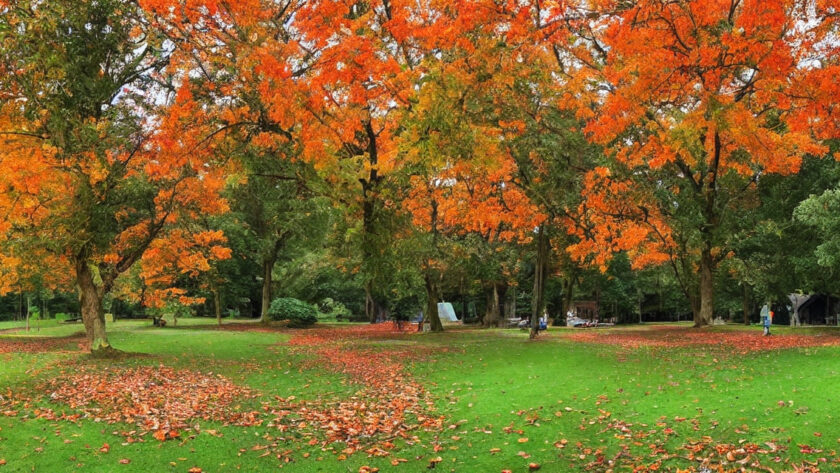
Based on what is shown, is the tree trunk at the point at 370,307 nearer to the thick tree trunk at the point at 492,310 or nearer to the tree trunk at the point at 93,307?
the thick tree trunk at the point at 492,310

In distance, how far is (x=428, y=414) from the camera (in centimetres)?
859

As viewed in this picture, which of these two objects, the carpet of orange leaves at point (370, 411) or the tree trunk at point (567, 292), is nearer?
the carpet of orange leaves at point (370, 411)

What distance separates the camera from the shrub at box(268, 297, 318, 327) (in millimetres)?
30953

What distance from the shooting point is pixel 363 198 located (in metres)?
13.7

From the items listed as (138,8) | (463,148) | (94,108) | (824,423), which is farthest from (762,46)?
(94,108)

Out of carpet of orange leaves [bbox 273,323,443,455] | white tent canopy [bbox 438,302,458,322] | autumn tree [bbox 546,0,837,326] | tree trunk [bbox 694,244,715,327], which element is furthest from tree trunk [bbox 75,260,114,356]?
white tent canopy [bbox 438,302,458,322]

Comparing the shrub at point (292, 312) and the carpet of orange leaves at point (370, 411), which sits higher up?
the shrub at point (292, 312)

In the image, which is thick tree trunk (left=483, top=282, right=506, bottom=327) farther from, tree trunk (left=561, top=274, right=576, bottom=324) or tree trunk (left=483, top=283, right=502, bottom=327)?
tree trunk (left=561, top=274, right=576, bottom=324)

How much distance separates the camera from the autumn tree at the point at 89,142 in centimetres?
780

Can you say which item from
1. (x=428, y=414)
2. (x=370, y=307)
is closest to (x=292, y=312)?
(x=370, y=307)

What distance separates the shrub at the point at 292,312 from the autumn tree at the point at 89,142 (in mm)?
14558

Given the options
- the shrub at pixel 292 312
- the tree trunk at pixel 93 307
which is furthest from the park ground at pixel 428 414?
the shrub at pixel 292 312

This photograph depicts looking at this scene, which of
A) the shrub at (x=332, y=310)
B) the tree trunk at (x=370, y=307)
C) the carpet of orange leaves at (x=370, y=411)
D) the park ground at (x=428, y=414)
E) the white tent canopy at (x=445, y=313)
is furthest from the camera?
the shrub at (x=332, y=310)

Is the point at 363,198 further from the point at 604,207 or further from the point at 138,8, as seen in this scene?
the point at 604,207
